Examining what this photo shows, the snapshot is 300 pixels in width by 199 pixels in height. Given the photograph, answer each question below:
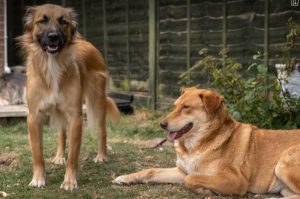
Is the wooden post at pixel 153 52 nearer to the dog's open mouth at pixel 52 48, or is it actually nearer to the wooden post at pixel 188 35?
the wooden post at pixel 188 35

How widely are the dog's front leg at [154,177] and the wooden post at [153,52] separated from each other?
539 centimetres

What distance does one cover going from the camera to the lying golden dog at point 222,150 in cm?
497

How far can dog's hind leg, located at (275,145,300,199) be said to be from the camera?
4809mm

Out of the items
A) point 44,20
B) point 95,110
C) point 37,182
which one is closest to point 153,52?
point 95,110

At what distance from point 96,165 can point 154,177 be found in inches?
46.1

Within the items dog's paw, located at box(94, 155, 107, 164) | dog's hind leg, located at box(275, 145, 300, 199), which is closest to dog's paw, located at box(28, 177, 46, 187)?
dog's paw, located at box(94, 155, 107, 164)

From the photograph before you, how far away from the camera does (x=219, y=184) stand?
4926 millimetres

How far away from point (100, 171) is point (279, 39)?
142 inches

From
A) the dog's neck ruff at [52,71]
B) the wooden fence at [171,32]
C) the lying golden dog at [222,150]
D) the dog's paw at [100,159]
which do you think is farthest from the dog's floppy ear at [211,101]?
the wooden fence at [171,32]

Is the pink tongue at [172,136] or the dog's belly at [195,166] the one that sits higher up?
the pink tongue at [172,136]

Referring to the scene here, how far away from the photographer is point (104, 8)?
12.3 m

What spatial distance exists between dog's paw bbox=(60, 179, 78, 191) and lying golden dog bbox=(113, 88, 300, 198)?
1013mm

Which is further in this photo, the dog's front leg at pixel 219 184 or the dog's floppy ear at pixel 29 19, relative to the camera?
the dog's floppy ear at pixel 29 19

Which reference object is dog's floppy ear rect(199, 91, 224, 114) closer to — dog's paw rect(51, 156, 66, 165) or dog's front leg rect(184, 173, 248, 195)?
dog's front leg rect(184, 173, 248, 195)
